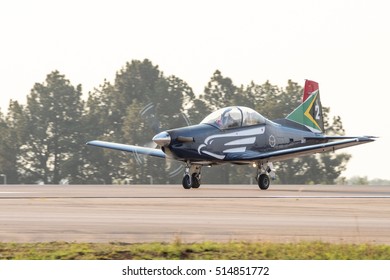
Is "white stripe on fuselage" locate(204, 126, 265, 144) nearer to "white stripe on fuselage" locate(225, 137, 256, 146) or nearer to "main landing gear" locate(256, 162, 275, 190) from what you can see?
"white stripe on fuselage" locate(225, 137, 256, 146)

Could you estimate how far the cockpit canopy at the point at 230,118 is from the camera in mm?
38562

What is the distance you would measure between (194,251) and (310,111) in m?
31.7

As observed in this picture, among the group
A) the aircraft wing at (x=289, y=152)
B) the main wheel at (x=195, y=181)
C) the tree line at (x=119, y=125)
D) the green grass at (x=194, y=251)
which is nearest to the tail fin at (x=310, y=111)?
the aircraft wing at (x=289, y=152)

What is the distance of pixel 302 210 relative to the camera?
2488 centimetres

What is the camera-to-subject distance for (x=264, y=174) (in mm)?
40344

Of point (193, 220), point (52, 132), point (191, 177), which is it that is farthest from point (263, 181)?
point (52, 132)

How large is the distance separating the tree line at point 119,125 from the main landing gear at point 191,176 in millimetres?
53860

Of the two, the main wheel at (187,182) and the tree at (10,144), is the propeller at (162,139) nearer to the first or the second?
the main wheel at (187,182)

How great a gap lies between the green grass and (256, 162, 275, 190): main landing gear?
2402 cm

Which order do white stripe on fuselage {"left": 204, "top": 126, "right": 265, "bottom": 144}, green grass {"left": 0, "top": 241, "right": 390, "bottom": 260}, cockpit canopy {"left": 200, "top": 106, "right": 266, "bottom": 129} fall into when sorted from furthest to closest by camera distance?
cockpit canopy {"left": 200, "top": 106, "right": 266, "bottom": 129}, white stripe on fuselage {"left": 204, "top": 126, "right": 265, "bottom": 144}, green grass {"left": 0, "top": 241, "right": 390, "bottom": 260}

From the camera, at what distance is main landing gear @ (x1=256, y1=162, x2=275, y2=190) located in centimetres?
4022

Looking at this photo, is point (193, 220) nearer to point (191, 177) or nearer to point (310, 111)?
point (191, 177)

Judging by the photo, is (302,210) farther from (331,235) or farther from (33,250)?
(33,250)

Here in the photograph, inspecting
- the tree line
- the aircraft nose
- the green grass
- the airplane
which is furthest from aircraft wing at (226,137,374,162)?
the tree line
